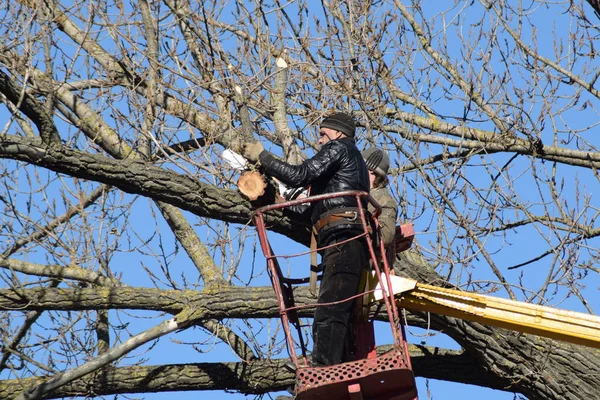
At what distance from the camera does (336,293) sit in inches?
305

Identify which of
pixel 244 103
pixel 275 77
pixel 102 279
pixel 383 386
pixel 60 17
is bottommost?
pixel 383 386

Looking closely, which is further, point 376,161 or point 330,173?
point 376,161

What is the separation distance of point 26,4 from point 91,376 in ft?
13.4

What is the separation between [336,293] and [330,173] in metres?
0.95

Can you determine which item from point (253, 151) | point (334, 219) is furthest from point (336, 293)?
point (253, 151)

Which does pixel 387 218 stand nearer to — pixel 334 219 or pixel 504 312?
pixel 334 219

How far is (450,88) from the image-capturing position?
12.2 m

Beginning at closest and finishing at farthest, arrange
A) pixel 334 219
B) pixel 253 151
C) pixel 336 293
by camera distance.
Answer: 1. pixel 336 293
2. pixel 334 219
3. pixel 253 151

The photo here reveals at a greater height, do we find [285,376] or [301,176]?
[301,176]

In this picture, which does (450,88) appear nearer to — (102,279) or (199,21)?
(199,21)

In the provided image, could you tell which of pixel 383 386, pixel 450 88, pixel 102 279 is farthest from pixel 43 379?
pixel 450 88

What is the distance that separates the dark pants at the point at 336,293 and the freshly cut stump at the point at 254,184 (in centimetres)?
97

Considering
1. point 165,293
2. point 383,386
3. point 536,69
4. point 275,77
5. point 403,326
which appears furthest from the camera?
point 536,69

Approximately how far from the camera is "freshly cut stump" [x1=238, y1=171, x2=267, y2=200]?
8781mm
